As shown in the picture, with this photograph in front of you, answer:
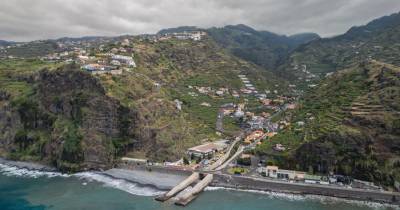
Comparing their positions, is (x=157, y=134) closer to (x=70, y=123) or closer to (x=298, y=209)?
(x=70, y=123)

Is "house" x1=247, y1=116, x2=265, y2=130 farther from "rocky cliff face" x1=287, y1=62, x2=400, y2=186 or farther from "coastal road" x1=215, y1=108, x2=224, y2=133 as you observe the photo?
"rocky cliff face" x1=287, y1=62, x2=400, y2=186

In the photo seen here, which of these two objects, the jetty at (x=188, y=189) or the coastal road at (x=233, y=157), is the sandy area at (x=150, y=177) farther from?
the coastal road at (x=233, y=157)

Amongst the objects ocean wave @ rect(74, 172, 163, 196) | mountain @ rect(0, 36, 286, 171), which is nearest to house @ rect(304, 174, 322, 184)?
ocean wave @ rect(74, 172, 163, 196)

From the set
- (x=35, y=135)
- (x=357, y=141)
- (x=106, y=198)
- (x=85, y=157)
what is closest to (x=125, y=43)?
(x=35, y=135)

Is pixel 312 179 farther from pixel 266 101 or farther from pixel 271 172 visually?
pixel 266 101

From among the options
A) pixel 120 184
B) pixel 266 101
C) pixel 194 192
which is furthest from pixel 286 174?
pixel 266 101
